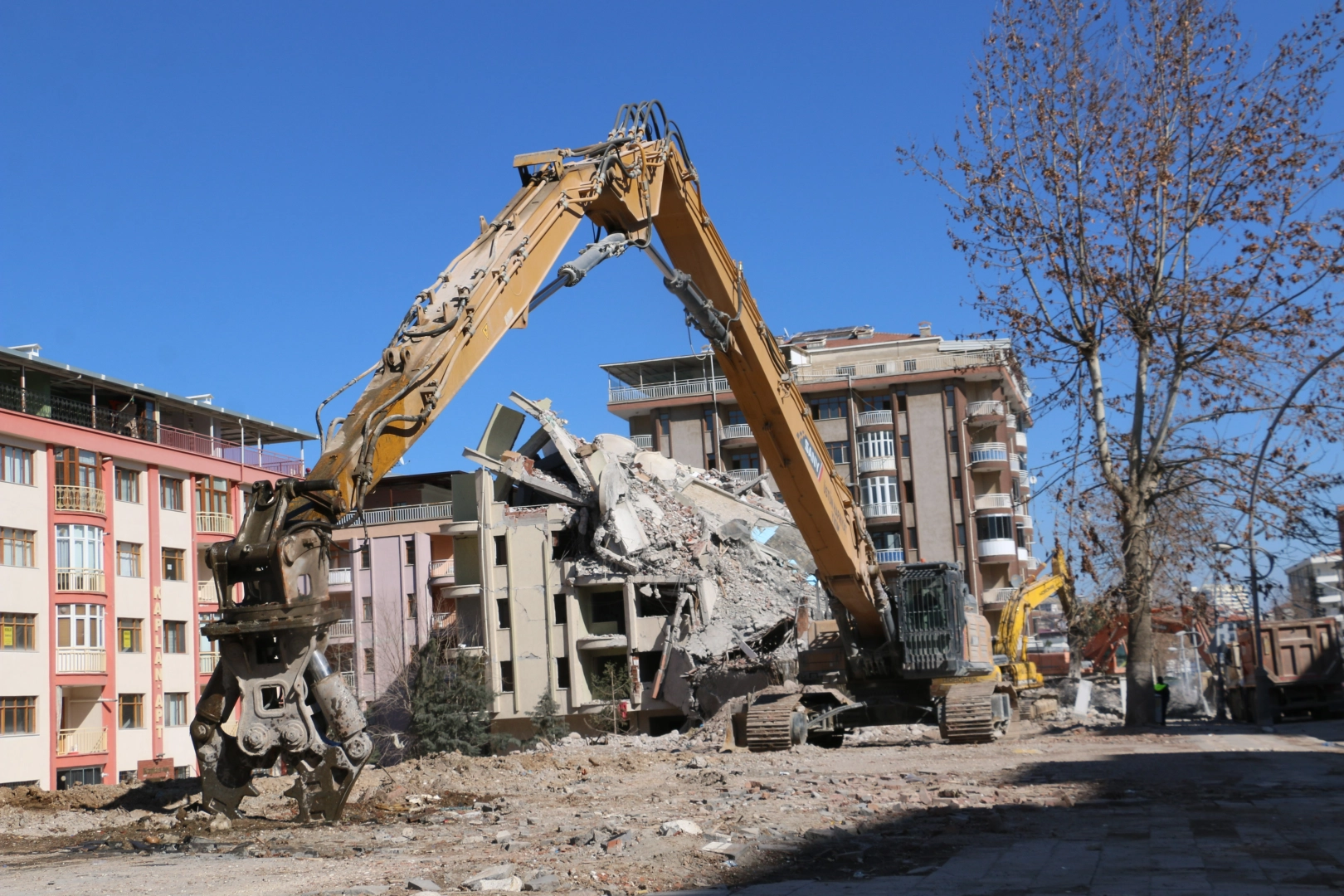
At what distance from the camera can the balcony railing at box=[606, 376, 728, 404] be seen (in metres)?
69.4

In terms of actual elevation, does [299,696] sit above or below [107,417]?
below

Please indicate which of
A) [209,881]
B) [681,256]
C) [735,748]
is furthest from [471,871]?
[735,748]

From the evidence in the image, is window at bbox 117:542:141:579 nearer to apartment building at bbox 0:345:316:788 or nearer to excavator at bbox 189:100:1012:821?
apartment building at bbox 0:345:316:788

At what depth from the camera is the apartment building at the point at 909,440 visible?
64812 mm

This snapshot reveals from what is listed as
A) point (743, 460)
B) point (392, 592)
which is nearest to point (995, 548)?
point (743, 460)

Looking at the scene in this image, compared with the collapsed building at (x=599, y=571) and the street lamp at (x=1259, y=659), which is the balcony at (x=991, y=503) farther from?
the street lamp at (x=1259, y=659)

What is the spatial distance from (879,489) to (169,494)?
34501 mm

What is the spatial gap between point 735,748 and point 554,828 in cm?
1283

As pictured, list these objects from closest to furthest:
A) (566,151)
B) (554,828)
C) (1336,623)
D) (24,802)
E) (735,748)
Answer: (554,828) < (566,151) < (24,802) < (735,748) < (1336,623)

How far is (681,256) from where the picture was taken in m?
16.5

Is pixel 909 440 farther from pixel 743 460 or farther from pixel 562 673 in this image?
pixel 562 673

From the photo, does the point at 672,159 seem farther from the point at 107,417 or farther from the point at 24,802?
the point at 107,417

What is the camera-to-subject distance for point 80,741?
3859 centimetres

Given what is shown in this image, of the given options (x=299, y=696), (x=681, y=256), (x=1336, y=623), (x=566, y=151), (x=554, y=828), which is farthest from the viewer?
(x=1336, y=623)
